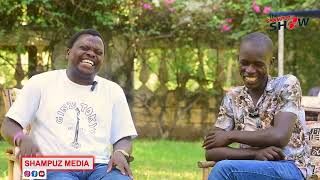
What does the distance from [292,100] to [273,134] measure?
A: 0.25 m

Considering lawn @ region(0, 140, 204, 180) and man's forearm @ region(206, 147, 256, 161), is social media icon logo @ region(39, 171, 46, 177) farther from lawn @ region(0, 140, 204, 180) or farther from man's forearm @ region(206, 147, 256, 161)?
lawn @ region(0, 140, 204, 180)

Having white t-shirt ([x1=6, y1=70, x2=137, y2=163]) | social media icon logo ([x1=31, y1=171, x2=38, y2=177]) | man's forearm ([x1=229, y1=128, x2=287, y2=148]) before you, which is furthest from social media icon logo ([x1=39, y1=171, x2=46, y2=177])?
man's forearm ([x1=229, y1=128, x2=287, y2=148])

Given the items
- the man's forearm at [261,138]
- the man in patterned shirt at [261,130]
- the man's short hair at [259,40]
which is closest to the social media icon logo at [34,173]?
the man in patterned shirt at [261,130]

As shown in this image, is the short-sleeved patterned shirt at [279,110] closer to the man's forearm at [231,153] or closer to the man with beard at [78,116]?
the man's forearm at [231,153]

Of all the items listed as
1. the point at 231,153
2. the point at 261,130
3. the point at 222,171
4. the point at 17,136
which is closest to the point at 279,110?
the point at 261,130

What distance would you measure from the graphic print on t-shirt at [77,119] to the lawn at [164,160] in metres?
2.55

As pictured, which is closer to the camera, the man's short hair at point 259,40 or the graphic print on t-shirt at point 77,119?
the man's short hair at point 259,40

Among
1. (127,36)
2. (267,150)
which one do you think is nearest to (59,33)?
(127,36)

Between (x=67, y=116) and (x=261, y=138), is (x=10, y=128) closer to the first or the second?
(x=67, y=116)

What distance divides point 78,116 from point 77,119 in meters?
0.02

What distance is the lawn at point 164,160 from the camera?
6.77 meters

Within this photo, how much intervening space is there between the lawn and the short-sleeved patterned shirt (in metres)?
2.70

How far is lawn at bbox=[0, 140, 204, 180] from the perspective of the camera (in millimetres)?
6775

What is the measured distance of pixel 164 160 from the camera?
789 centimetres
